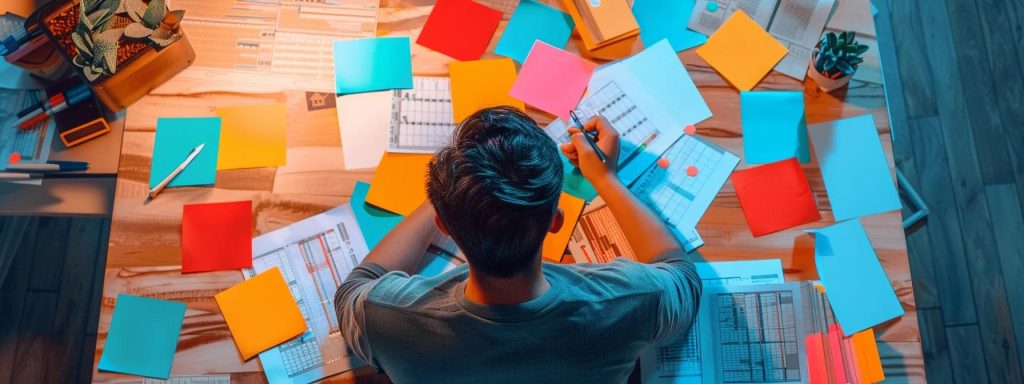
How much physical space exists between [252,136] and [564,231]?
634 millimetres

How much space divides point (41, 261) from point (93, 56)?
42.2 inches

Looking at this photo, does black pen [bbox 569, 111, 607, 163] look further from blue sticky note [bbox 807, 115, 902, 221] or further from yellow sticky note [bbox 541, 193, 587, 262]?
blue sticky note [bbox 807, 115, 902, 221]

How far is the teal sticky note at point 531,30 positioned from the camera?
4.62 feet

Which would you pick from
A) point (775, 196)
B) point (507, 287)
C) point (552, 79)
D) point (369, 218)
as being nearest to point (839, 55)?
point (775, 196)

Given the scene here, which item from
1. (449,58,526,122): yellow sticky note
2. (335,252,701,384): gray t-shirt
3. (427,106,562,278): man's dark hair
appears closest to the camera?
(427,106,562,278): man's dark hair

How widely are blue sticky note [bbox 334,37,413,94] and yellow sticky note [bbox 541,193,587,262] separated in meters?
0.39

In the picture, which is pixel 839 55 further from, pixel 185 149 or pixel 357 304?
pixel 185 149

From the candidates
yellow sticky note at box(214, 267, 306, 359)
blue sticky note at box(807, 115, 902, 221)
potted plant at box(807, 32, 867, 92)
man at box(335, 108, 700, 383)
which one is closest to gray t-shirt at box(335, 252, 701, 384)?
man at box(335, 108, 700, 383)

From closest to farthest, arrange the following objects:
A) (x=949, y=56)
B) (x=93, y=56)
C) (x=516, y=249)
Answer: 1. (x=516, y=249)
2. (x=93, y=56)
3. (x=949, y=56)

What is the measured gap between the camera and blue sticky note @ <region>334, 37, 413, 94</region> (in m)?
1.39

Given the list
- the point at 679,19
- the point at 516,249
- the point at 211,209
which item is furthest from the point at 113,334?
the point at 679,19

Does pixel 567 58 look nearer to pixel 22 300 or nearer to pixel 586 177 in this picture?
pixel 586 177

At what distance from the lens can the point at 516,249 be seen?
2.85ft

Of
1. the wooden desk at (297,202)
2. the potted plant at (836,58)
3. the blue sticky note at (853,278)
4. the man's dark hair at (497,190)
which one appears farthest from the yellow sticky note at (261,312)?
the potted plant at (836,58)
